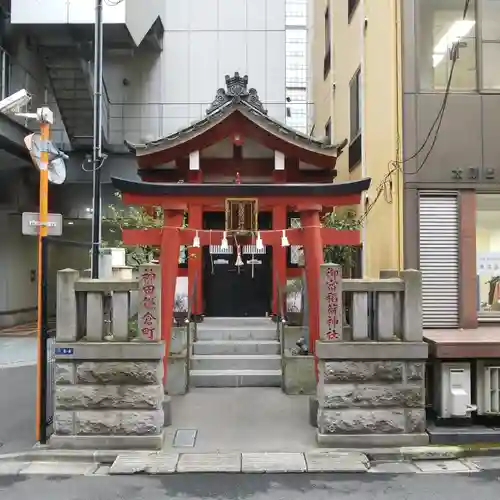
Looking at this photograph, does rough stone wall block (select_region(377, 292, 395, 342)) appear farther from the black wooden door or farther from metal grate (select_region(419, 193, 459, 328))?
the black wooden door

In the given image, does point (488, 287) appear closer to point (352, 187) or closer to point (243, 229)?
point (352, 187)

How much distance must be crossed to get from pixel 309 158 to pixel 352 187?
8.16 ft

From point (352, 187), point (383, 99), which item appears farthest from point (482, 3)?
point (352, 187)

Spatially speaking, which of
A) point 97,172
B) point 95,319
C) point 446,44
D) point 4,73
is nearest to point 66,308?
point 95,319

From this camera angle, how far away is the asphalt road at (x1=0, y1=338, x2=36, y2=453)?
25.5 feet

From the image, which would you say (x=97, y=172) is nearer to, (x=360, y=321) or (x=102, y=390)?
(x=102, y=390)

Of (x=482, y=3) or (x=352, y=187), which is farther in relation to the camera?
(x=482, y=3)

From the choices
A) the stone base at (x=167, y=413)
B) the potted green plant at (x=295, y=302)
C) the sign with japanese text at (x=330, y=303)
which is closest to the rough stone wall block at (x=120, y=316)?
the stone base at (x=167, y=413)

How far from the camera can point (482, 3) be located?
10492mm

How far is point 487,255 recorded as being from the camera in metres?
10.5

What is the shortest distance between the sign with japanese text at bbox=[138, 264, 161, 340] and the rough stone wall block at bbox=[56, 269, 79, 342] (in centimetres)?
102

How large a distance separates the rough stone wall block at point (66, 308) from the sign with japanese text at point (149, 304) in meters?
1.02

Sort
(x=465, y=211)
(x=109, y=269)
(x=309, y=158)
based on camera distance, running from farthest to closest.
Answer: (x=109, y=269) → (x=309, y=158) → (x=465, y=211)

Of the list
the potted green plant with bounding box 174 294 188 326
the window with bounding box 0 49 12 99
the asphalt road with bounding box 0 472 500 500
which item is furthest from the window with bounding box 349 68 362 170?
the window with bounding box 0 49 12 99
